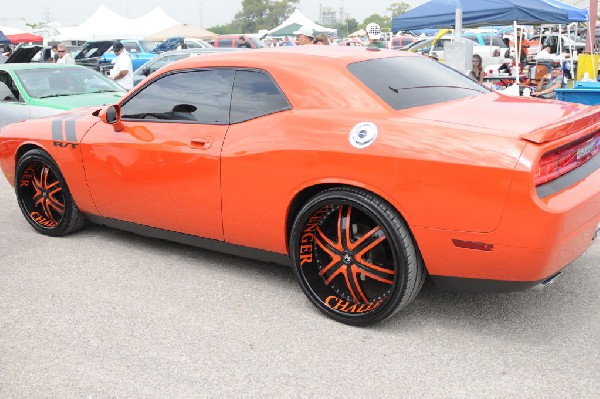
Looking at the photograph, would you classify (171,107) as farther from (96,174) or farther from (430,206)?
(430,206)

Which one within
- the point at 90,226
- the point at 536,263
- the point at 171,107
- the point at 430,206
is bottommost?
the point at 90,226

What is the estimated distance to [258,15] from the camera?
6107 inches

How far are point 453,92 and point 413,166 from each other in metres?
1.09

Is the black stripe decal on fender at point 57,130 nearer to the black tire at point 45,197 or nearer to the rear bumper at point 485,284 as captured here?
the black tire at point 45,197

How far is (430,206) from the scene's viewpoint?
310 cm

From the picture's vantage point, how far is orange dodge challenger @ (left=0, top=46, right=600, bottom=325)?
3.00 meters

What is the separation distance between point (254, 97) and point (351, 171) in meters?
0.92

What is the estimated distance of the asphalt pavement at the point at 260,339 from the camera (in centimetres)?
294

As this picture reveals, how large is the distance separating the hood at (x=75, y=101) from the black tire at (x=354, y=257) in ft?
16.5

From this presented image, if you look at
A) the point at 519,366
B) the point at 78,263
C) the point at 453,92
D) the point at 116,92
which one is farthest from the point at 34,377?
the point at 116,92

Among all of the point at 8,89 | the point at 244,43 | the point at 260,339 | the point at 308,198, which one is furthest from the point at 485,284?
the point at 244,43

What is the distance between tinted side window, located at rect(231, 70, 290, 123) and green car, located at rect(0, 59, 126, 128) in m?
4.56

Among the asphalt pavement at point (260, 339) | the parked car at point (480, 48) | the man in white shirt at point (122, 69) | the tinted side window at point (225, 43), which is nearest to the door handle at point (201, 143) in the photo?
the asphalt pavement at point (260, 339)

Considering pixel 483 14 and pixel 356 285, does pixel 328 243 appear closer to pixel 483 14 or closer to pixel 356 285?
pixel 356 285
